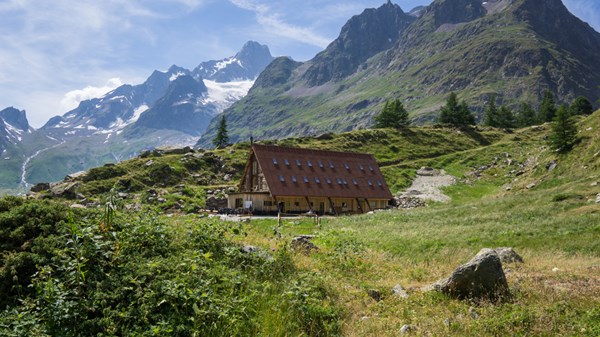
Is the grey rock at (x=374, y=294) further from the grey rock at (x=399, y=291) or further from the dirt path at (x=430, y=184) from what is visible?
the dirt path at (x=430, y=184)

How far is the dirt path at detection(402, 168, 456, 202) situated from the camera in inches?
2726

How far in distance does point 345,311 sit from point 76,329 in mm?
6627

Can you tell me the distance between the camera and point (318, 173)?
218ft

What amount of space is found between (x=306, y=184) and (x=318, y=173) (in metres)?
3.93

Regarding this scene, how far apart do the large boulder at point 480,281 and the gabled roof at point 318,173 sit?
47.0m

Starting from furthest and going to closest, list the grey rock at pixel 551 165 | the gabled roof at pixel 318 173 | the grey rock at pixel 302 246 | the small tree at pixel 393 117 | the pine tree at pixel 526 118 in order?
the pine tree at pixel 526 118 → the small tree at pixel 393 117 → the gabled roof at pixel 318 173 → the grey rock at pixel 551 165 → the grey rock at pixel 302 246

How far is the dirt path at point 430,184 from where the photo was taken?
227 feet

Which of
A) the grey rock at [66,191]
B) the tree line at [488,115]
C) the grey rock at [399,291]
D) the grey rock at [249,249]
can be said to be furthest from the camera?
the tree line at [488,115]

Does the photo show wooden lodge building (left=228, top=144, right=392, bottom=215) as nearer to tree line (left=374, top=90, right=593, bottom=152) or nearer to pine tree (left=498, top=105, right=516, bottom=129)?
tree line (left=374, top=90, right=593, bottom=152)

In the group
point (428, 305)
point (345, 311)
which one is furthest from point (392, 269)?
point (345, 311)

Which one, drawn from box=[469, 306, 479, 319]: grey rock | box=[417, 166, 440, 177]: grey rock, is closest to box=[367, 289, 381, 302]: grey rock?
box=[469, 306, 479, 319]: grey rock

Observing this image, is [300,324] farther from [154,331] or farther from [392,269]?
[392,269]

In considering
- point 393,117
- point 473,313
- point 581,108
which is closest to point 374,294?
point 473,313

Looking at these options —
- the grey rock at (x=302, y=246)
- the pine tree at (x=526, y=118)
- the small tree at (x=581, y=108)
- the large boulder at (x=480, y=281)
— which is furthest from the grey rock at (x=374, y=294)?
the pine tree at (x=526, y=118)
